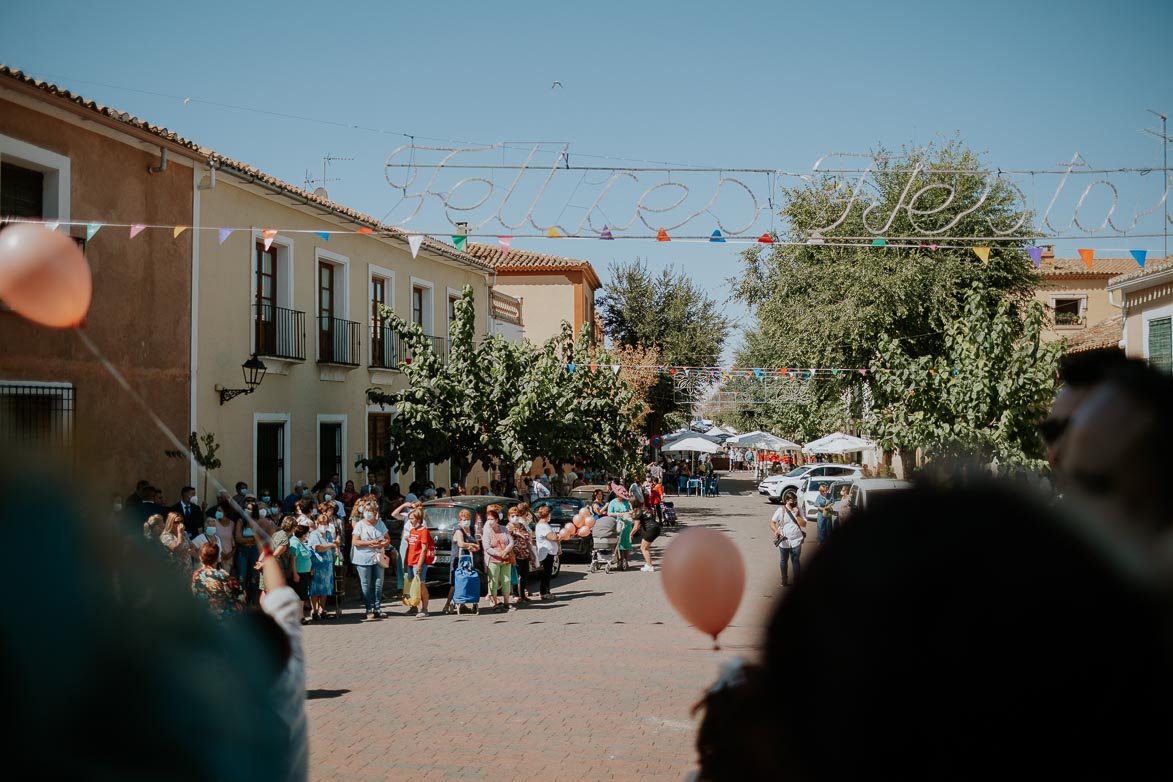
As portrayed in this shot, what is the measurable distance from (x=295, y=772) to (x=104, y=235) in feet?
46.8

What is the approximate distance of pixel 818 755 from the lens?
3.38ft

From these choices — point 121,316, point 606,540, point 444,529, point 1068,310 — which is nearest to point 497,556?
point 444,529

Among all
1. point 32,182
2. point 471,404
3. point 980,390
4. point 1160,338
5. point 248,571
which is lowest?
point 248,571

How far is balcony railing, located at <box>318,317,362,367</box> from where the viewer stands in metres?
21.3

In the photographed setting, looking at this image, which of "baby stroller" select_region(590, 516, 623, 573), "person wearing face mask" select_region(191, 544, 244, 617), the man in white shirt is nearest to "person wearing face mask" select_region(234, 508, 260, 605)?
"person wearing face mask" select_region(191, 544, 244, 617)

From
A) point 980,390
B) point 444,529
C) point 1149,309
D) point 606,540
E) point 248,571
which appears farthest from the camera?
point 1149,309

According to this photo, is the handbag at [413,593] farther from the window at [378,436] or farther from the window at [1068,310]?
the window at [1068,310]

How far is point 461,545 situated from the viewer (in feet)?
47.7

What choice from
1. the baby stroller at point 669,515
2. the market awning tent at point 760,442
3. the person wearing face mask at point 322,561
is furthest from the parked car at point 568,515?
the market awning tent at point 760,442

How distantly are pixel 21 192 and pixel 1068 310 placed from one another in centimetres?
4735

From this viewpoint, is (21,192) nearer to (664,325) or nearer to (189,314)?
(189,314)

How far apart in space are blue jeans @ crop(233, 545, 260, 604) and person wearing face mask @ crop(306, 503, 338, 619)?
695 millimetres

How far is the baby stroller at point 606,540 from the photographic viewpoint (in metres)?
18.8

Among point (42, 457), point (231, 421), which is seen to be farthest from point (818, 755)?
point (231, 421)
